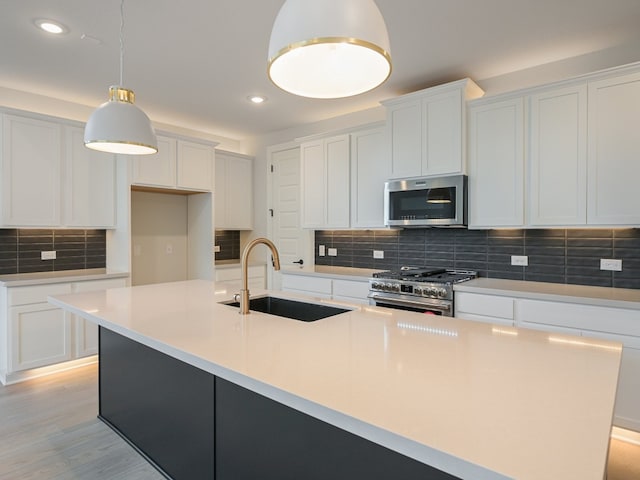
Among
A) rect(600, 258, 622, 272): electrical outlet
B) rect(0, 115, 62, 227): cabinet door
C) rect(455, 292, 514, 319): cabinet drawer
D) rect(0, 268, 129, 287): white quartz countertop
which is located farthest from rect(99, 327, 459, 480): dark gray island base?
rect(600, 258, 622, 272): electrical outlet

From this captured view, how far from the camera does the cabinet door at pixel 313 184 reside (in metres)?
4.28

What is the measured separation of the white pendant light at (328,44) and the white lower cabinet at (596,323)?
1.82 m

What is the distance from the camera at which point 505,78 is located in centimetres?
334

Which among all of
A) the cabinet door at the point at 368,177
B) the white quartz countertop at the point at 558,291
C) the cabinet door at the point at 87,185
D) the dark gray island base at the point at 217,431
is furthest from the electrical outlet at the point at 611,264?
the cabinet door at the point at 87,185

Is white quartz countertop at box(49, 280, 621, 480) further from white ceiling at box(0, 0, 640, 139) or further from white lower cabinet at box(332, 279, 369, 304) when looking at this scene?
white ceiling at box(0, 0, 640, 139)

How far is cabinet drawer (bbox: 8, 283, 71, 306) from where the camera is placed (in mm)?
3217

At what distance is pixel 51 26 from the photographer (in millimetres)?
2523

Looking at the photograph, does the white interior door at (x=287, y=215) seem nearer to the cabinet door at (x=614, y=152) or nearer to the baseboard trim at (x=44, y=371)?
the baseboard trim at (x=44, y=371)

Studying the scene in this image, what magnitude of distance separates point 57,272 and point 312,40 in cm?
385

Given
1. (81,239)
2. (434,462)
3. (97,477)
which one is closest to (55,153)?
(81,239)

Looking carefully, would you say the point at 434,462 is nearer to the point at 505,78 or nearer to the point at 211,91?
the point at 505,78

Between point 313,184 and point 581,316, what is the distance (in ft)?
9.23

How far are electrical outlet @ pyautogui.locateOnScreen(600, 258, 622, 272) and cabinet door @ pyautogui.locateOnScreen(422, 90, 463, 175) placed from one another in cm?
123

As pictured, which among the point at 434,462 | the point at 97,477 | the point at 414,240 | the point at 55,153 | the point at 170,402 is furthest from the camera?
the point at 414,240
